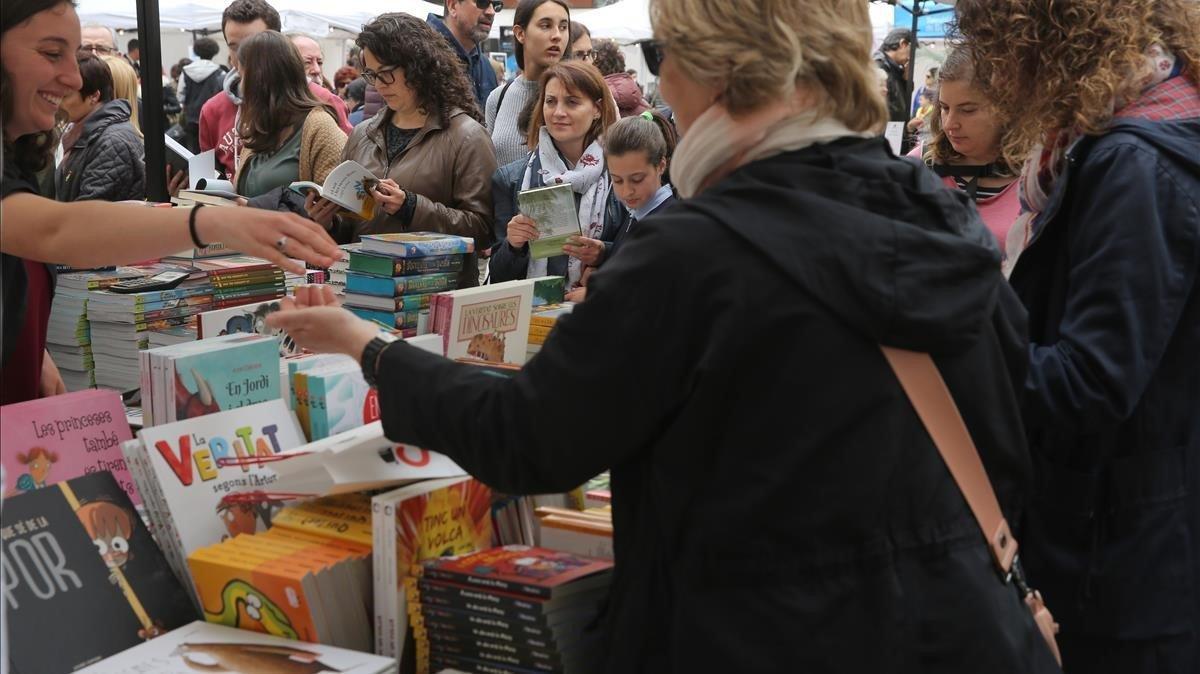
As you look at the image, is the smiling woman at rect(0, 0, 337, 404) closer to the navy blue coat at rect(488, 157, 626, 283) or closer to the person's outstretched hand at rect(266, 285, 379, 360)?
the person's outstretched hand at rect(266, 285, 379, 360)

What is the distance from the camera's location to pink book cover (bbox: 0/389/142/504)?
6.41 feet

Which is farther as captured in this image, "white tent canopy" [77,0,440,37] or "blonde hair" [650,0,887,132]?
"white tent canopy" [77,0,440,37]

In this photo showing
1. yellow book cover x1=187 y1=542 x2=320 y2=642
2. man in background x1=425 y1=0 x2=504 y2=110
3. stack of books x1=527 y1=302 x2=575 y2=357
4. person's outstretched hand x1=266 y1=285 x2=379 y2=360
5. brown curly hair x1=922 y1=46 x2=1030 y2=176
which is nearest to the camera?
person's outstretched hand x1=266 y1=285 x2=379 y2=360

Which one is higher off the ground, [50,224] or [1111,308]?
[50,224]

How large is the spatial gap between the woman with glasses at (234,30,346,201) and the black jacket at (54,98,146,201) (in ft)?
3.03

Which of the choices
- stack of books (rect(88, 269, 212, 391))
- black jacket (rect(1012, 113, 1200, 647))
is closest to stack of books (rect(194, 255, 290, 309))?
stack of books (rect(88, 269, 212, 391))

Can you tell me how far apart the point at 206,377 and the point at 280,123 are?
2.90 metres

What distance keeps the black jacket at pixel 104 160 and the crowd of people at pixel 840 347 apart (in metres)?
3.15

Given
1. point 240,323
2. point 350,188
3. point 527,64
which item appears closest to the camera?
point 240,323

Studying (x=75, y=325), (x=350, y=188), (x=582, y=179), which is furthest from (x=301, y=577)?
(x=582, y=179)

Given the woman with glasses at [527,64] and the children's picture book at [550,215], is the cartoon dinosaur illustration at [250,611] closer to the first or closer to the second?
the children's picture book at [550,215]

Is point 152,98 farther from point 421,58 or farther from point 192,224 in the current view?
point 192,224

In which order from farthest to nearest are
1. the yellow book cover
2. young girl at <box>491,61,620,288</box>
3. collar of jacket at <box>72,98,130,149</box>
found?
1. collar of jacket at <box>72,98,130,149</box>
2. young girl at <box>491,61,620,288</box>
3. the yellow book cover

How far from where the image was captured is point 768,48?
1455 mm
